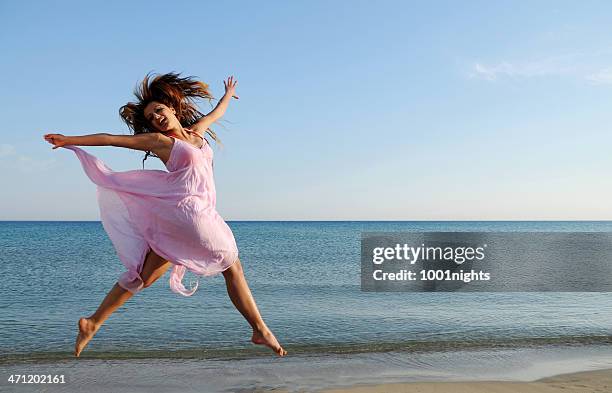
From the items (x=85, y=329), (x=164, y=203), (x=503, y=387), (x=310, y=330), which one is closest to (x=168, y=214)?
(x=164, y=203)

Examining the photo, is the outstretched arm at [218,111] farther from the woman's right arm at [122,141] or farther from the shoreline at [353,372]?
the shoreline at [353,372]

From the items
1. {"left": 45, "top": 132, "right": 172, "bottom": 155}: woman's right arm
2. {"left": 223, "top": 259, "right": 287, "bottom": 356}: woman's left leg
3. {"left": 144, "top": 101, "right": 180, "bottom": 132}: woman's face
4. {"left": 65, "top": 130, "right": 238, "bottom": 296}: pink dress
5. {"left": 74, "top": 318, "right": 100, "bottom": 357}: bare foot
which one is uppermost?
{"left": 144, "top": 101, "right": 180, "bottom": 132}: woman's face

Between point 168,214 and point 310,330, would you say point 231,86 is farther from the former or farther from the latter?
point 310,330

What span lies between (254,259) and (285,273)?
7.31 metres

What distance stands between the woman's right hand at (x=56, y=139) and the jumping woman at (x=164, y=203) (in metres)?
0.12

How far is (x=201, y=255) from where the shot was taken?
3.38m

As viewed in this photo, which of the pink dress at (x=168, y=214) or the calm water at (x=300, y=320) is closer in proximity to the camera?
the pink dress at (x=168, y=214)

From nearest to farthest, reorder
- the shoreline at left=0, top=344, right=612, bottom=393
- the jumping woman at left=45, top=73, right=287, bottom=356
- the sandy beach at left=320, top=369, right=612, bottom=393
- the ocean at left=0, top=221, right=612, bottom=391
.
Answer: the jumping woman at left=45, top=73, right=287, bottom=356
the sandy beach at left=320, top=369, right=612, bottom=393
the shoreline at left=0, top=344, right=612, bottom=393
the ocean at left=0, top=221, right=612, bottom=391

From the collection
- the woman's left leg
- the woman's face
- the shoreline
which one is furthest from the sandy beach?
the woman's face

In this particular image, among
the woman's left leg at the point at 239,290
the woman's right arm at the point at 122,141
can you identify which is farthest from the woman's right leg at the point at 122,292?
the woman's right arm at the point at 122,141

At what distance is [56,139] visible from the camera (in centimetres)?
307

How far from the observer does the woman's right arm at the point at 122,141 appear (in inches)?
121

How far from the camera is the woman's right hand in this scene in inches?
120

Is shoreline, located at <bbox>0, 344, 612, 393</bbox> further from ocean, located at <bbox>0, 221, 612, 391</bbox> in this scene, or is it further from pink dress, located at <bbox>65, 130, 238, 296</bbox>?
pink dress, located at <bbox>65, 130, 238, 296</bbox>
